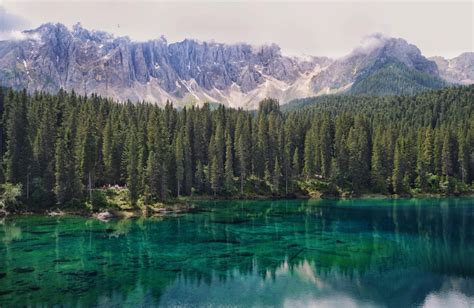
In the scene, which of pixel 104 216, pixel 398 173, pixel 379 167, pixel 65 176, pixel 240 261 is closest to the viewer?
pixel 240 261

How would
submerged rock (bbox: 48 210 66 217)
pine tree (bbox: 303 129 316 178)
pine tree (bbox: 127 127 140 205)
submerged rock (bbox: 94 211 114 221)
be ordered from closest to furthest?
submerged rock (bbox: 94 211 114 221) → submerged rock (bbox: 48 210 66 217) → pine tree (bbox: 127 127 140 205) → pine tree (bbox: 303 129 316 178)

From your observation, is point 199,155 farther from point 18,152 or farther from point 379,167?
point 379,167

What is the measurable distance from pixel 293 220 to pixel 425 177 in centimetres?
Result: 6640

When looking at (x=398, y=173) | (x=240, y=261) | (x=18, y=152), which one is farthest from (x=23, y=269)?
(x=398, y=173)

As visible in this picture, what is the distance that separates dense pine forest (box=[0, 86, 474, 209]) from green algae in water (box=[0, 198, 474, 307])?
45.8 feet

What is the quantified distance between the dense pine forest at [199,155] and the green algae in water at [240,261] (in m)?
14.0

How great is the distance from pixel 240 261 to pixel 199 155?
7929 centimetres

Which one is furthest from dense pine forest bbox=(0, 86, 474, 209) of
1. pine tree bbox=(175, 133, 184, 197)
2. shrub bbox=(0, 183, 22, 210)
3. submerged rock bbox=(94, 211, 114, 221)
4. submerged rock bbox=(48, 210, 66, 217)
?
submerged rock bbox=(94, 211, 114, 221)

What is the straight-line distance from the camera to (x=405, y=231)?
72.4m

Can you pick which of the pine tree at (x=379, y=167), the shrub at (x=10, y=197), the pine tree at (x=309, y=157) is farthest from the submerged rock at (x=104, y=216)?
the pine tree at (x=379, y=167)

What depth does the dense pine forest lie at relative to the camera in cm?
9000

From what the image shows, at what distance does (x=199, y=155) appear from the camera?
5098 inches

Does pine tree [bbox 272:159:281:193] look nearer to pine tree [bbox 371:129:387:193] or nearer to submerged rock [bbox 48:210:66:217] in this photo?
pine tree [bbox 371:129:387:193]

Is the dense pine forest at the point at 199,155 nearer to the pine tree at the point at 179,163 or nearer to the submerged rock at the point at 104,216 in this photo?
the pine tree at the point at 179,163
